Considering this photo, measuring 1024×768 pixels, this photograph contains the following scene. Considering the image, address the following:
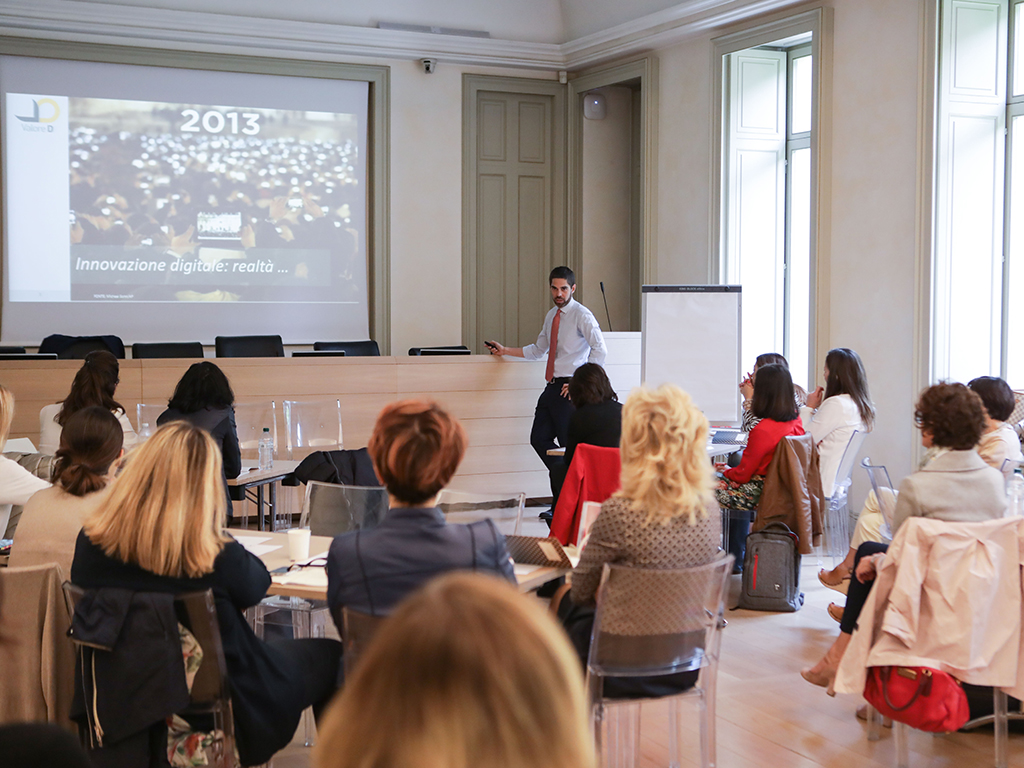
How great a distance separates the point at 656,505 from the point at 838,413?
9.93 feet

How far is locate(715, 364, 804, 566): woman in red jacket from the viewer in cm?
495

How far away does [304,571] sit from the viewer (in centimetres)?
299

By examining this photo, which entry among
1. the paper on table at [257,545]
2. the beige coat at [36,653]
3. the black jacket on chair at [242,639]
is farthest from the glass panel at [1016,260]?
the beige coat at [36,653]

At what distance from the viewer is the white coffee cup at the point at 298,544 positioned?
123 inches

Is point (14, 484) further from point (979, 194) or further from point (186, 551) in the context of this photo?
point (979, 194)

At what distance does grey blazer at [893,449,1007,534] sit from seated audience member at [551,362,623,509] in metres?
1.80

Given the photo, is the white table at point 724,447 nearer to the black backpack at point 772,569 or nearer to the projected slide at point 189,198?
the black backpack at point 772,569

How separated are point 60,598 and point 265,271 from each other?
21.5 ft

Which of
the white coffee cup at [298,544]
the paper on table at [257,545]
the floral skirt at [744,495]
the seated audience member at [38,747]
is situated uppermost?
the seated audience member at [38,747]

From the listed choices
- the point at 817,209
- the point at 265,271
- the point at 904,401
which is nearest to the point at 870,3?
the point at 817,209

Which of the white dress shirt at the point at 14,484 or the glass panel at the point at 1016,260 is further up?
the glass panel at the point at 1016,260

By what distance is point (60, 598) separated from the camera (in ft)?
8.71

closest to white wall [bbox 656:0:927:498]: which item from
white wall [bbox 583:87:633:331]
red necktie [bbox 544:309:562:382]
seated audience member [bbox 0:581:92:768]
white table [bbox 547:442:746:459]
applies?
white table [bbox 547:442:746:459]

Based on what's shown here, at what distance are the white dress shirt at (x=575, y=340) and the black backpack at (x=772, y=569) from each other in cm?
234
